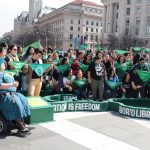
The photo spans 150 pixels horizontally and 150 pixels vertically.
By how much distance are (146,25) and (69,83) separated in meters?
81.9

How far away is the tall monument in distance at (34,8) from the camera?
165125 millimetres

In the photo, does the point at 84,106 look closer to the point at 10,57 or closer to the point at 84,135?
the point at 84,135

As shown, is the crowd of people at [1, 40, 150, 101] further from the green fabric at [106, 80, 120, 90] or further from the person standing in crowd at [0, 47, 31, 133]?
the person standing in crowd at [0, 47, 31, 133]

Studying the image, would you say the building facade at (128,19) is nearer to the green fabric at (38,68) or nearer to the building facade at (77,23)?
the building facade at (77,23)

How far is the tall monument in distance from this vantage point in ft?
542

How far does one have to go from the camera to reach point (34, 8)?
16588 centimetres

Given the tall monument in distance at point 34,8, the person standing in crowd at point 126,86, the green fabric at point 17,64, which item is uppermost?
the tall monument in distance at point 34,8

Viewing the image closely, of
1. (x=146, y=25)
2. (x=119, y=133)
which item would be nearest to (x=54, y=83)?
(x=119, y=133)

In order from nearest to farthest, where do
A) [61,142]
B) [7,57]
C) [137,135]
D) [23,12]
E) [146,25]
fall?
[61,142] → [137,135] → [7,57] → [146,25] → [23,12]

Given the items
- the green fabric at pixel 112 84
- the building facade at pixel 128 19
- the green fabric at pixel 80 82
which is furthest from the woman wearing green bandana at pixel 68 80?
the building facade at pixel 128 19

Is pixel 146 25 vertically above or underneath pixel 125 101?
above

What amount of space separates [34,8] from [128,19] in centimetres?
7966

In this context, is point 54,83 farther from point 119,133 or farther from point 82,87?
point 119,133

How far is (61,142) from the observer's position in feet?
21.4
